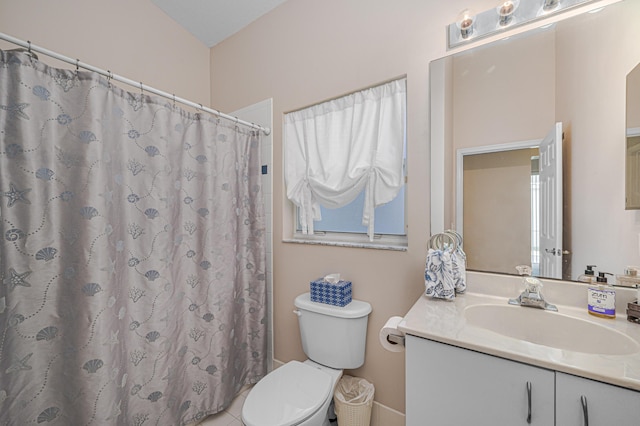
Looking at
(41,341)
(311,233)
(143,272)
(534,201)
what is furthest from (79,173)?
(534,201)

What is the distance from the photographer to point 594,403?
2.08 ft

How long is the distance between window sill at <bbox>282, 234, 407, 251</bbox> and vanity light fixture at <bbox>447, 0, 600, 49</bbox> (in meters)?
0.98

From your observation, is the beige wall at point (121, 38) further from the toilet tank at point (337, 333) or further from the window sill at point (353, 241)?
the toilet tank at point (337, 333)

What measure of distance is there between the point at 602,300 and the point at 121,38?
2720mm

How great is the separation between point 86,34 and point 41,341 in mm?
1609

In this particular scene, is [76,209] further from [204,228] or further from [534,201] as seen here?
[534,201]

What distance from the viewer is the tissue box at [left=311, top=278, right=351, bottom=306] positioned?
4.69 ft

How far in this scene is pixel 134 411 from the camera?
1229mm

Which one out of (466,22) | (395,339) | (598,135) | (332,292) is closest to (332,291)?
(332,292)

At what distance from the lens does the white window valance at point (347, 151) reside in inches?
55.7

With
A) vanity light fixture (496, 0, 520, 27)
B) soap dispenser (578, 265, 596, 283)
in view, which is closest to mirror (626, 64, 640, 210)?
soap dispenser (578, 265, 596, 283)

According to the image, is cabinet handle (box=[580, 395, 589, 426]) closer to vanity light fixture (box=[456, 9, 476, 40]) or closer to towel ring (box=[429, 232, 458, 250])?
towel ring (box=[429, 232, 458, 250])

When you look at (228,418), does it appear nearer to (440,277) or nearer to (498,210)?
(440,277)

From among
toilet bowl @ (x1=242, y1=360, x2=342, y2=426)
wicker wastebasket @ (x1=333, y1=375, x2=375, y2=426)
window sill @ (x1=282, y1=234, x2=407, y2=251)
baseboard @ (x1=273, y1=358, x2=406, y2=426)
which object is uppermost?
window sill @ (x1=282, y1=234, x2=407, y2=251)
